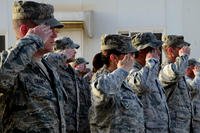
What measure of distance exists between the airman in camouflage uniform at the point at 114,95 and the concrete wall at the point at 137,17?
6.54 meters

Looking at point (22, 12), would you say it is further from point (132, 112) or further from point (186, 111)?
point (186, 111)

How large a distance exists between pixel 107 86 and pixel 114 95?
0.46 feet

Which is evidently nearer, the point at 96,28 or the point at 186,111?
the point at 186,111

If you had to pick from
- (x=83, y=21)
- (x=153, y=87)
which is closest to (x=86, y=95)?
(x=153, y=87)

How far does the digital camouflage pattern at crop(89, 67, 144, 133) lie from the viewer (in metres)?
4.86

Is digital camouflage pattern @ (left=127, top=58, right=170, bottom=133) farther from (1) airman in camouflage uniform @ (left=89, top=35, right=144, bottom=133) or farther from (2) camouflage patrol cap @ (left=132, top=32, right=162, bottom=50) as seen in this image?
(1) airman in camouflage uniform @ (left=89, top=35, right=144, bottom=133)

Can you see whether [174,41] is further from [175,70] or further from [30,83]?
[30,83]

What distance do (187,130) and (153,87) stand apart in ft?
4.11

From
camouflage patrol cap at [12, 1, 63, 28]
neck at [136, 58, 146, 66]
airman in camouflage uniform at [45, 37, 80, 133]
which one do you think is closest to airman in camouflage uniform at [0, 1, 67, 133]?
Answer: camouflage patrol cap at [12, 1, 63, 28]

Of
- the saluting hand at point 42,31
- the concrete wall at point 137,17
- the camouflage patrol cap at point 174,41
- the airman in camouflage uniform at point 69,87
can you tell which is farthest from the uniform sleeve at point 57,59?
the concrete wall at point 137,17

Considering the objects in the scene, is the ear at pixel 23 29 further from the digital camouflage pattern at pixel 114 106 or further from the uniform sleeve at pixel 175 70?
the uniform sleeve at pixel 175 70

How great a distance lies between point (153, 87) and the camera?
→ 19.6 ft

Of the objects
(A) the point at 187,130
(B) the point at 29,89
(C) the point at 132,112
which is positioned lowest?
(A) the point at 187,130

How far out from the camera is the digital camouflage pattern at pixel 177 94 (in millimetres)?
6684
